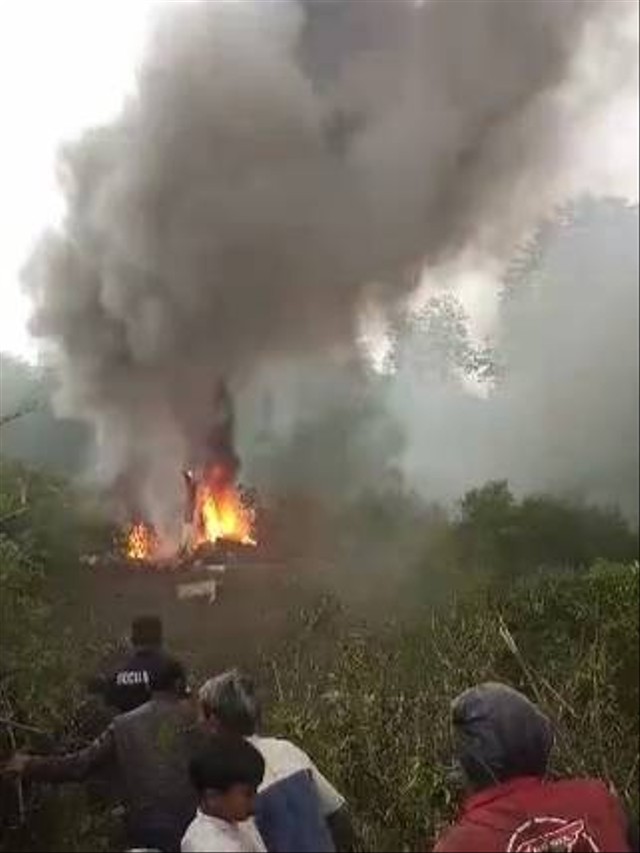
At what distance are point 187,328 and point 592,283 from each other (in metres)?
8.43

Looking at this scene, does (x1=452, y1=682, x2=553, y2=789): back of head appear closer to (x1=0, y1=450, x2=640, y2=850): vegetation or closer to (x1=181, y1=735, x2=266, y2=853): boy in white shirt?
(x1=181, y1=735, x2=266, y2=853): boy in white shirt

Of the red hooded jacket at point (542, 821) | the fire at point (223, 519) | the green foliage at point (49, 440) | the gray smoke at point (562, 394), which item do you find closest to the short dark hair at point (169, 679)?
the red hooded jacket at point (542, 821)

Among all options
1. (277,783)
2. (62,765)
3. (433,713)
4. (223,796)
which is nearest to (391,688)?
(433,713)

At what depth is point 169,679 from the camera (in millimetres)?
4168

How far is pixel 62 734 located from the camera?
19.4ft

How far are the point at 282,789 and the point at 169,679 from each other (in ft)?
3.83

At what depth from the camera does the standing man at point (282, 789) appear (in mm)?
2980

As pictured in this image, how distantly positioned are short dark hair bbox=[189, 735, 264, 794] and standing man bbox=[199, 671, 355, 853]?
0.32 metres

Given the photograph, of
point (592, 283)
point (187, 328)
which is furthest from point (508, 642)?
point (592, 283)

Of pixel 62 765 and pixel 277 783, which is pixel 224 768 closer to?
pixel 277 783

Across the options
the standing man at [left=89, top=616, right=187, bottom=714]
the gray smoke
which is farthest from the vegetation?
the gray smoke

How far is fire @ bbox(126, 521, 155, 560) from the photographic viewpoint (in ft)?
63.7

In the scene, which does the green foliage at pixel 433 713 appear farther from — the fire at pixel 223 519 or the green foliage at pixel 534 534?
the fire at pixel 223 519

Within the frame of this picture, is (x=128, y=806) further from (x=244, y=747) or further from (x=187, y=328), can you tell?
(x=187, y=328)
